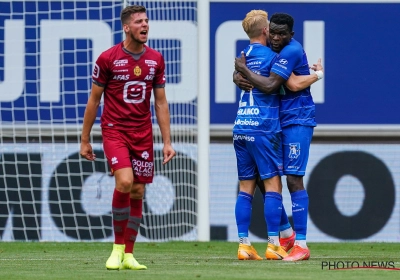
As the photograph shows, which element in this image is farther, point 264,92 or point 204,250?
point 204,250

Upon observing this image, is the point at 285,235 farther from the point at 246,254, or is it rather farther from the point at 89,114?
the point at 89,114

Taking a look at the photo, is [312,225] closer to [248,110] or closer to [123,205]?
[248,110]

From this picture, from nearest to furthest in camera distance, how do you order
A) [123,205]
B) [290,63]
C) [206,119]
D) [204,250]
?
1. [123,205]
2. [290,63]
3. [204,250]
4. [206,119]

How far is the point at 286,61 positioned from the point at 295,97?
1.04 feet

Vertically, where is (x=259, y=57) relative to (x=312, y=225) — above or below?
above

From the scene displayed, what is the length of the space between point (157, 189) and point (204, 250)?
7.89 ft

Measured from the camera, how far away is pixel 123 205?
7.44 metres

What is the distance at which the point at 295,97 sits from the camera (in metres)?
8.18

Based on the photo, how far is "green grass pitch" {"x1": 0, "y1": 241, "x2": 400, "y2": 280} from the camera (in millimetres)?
6656

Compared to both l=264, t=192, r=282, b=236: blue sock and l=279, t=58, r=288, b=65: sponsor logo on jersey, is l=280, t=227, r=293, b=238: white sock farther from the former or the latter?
l=279, t=58, r=288, b=65: sponsor logo on jersey

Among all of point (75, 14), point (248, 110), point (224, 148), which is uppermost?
point (75, 14)

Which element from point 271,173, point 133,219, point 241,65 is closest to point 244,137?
point 271,173

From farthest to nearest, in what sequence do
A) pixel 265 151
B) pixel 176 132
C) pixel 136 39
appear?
1. pixel 176 132
2. pixel 265 151
3. pixel 136 39

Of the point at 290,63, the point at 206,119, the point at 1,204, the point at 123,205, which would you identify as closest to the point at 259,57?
the point at 290,63
